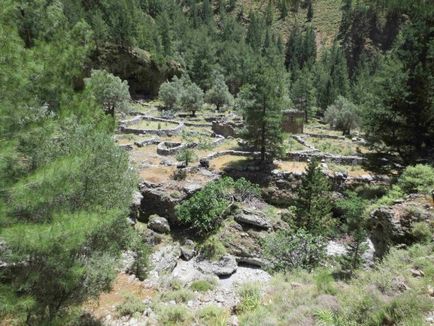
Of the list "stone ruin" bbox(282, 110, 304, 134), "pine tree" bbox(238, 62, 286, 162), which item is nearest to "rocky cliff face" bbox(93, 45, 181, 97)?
"stone ruin" bbox(282, 110, 304, 134)

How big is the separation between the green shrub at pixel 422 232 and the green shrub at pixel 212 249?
37.0 feet

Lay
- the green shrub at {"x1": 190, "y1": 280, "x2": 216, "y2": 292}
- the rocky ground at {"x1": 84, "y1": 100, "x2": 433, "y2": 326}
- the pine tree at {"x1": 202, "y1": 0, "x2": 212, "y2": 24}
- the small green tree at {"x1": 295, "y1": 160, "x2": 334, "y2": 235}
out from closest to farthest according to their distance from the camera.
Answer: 1. the rocky ground at {"x1": 84, "y1": 100, "x2": 433, "y2": 326}
2. the green shrub at {"x1": 190, "y1": 280, "x2": 216, "y2": 292}
3. the small green tree at {"x1": 295, "y1": 160, "x2": 334, "y2": 235}
4. the pine tree at {"x1": 202, "y1": 0, "x2": 212, "y2": 24}

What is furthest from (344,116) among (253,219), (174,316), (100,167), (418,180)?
(100,167)

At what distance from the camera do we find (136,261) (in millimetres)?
14070

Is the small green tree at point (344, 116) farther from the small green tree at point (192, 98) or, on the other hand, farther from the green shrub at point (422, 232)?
the green shrub at point (422, 232)

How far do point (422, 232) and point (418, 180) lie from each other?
Answer: 3.70 meters

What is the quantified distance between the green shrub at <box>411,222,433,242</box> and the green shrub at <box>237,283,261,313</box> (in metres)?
4.87

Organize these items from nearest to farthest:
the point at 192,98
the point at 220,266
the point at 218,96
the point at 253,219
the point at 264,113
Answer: the point at 220,266, the point at 253,219, the point at 264,113, the point at 192,98, the point at 218,96

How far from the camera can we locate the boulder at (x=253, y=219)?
70.7 feet

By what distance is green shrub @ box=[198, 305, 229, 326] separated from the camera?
30.2 feet

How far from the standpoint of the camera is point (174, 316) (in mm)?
9789

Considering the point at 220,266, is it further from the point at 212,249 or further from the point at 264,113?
the point at 264,113

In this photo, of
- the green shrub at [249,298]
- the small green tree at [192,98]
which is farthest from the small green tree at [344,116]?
the green shrub at [249,298]

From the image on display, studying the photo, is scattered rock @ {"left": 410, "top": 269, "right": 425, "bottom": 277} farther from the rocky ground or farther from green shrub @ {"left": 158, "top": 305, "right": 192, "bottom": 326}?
green shrub @ {"left": 158, "top": 305, "right": 192, "bottom": 326}
